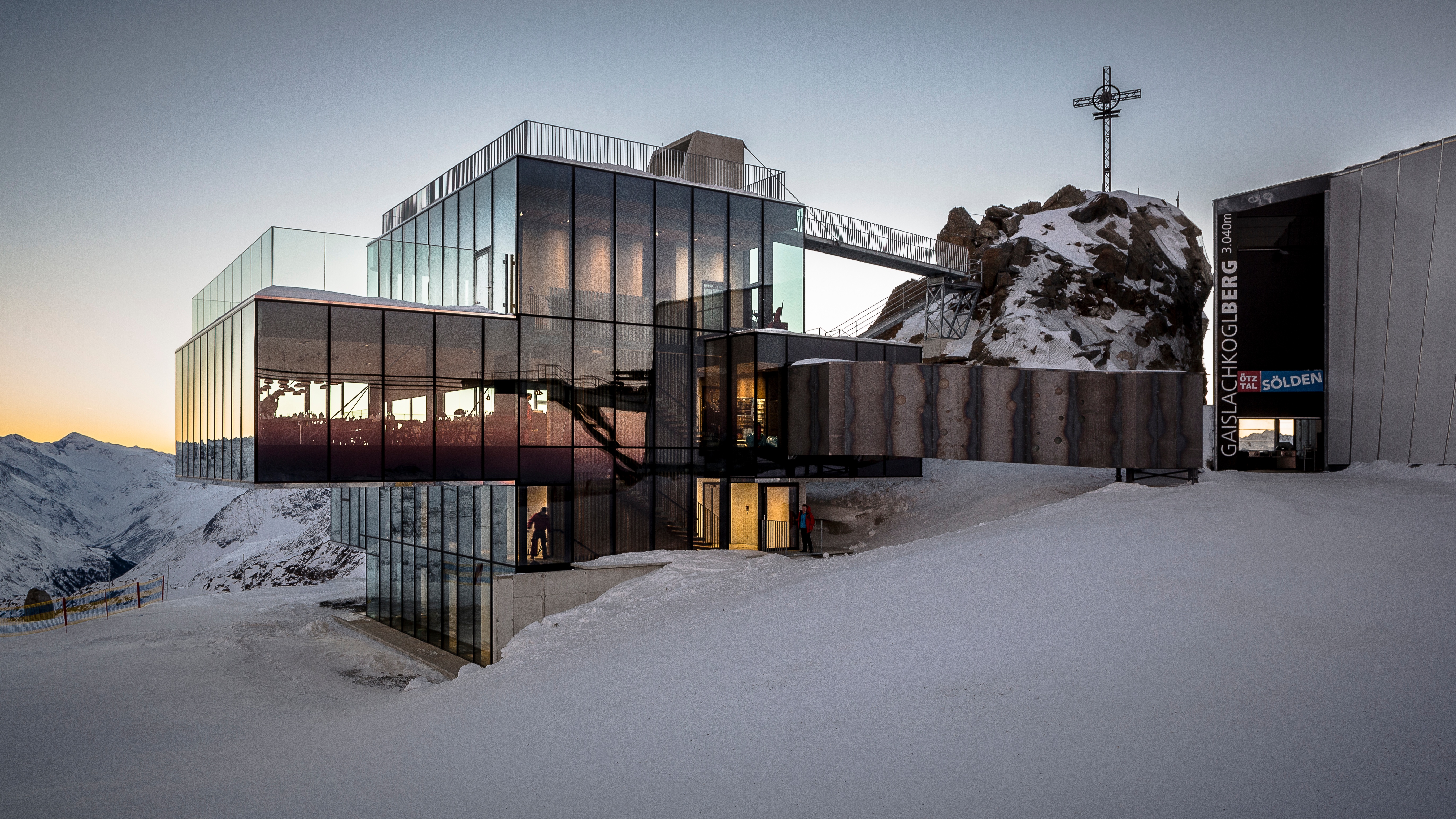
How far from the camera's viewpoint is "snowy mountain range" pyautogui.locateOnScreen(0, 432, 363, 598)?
74.2 metres

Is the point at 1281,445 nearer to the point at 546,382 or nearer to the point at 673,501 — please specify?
the point at 673,501

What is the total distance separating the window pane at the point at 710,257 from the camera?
83.9 ft

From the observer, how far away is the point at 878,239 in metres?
46.3

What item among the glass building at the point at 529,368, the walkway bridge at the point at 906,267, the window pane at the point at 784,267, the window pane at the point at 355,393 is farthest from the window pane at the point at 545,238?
the walkway bridge at the point at 906,267

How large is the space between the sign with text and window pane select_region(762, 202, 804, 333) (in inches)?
615

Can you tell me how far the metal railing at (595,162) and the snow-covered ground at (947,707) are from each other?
13.8 meters

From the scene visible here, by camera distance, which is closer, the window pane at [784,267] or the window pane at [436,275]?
the window pane at [436,275]

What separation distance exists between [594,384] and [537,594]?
5969mm

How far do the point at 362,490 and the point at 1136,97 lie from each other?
210ft

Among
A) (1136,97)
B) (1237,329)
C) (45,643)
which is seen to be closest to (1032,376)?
(1237,329)

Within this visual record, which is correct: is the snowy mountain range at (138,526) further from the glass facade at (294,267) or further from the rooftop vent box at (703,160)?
the rooftop vent box at (703,160)

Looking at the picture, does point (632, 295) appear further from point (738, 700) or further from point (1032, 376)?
point (738, 700)

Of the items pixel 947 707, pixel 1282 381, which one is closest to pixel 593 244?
pixel 947 707

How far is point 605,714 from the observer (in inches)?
390
